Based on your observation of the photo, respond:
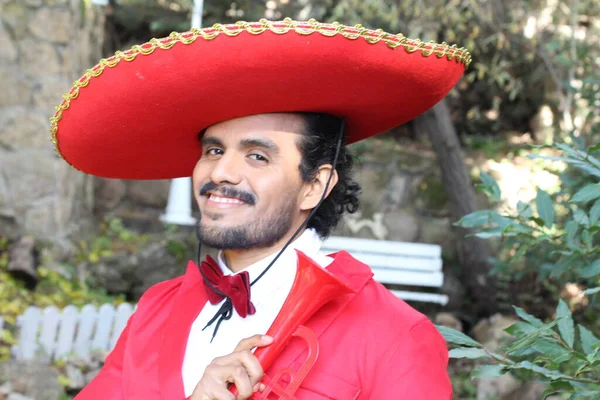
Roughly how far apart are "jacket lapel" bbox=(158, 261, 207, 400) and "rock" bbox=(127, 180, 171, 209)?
16.3 feet

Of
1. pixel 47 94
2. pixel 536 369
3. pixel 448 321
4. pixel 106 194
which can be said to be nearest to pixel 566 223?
pixel 536 369

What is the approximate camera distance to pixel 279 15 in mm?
7367

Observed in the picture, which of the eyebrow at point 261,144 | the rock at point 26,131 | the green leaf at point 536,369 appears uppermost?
the eyebrow at point 261,144

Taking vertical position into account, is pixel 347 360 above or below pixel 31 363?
above

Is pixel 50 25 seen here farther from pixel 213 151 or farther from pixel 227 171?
pixel 227 171

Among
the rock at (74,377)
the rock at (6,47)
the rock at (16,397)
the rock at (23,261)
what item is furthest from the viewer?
the rock at (6,47)

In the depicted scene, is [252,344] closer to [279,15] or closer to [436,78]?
[436,78]

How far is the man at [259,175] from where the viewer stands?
172cm

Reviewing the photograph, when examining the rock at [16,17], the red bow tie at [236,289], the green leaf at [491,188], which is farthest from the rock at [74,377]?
the green leaf at [491,188]

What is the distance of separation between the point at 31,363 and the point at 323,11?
152 inches

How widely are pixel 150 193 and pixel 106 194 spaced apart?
1.34 ft

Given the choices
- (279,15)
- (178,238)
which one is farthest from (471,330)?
(279,15)

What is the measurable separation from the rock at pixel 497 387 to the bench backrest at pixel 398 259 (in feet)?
4.81

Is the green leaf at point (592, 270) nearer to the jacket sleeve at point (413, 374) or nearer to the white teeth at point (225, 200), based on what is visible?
the jacket sleeve at point (413, 374)
